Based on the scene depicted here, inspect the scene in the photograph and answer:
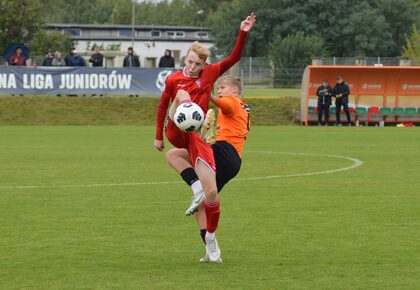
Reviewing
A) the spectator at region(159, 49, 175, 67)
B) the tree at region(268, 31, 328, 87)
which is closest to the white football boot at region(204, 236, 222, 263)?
the spectator at region(159, 49, 175, 67)

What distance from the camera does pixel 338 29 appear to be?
324 ft

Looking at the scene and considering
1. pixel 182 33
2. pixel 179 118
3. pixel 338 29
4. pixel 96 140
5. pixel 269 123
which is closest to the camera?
pixel 179 118

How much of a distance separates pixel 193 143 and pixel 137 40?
114 m

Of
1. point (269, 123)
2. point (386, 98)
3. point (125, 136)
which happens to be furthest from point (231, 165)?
point (386, 98)

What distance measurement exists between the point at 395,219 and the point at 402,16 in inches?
3839

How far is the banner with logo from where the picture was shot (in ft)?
132

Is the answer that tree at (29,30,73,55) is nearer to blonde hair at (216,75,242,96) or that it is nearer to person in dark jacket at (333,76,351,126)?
person in dark jacket at (333,76,351,126)

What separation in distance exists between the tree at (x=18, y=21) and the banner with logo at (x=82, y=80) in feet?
149

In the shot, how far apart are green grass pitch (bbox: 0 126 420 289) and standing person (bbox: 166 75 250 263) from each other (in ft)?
2.46

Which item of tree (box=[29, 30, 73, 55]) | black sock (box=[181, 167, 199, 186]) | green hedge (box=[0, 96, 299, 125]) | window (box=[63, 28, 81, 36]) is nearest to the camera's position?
black sock (box=[181, 167, 199, 186])

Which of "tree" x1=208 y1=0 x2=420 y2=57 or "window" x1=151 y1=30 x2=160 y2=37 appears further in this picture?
"window" x1=151 y1=30 x2=160 y2=37

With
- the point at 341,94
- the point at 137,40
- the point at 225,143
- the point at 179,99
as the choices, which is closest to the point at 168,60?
the point at 341,94

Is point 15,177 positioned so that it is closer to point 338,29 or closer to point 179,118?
point 179,118

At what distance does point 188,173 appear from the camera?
32.7 ft
